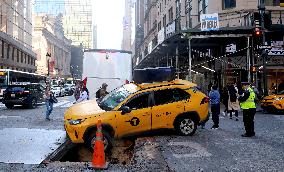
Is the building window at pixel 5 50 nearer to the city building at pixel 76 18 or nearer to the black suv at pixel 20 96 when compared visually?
the black suv at pixel 20 96

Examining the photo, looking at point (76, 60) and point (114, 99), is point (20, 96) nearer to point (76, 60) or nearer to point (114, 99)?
point (114, 99)

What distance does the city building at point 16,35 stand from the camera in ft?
168

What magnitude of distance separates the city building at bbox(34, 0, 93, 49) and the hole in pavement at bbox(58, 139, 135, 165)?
15976 cm

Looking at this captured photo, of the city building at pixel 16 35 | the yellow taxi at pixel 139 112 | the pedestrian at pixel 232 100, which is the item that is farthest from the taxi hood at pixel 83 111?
the city building at pixel 16 35

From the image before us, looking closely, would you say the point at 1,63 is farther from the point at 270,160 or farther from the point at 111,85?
the point at 270,160

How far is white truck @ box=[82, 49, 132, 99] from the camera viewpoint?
15047mm

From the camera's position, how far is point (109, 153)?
9.30 meters

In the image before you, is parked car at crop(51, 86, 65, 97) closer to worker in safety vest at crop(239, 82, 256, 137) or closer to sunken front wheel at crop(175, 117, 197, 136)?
sunken front wheel at crop(175, 117, 197, 136)

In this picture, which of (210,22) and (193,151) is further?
(210,22)

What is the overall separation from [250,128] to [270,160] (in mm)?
3200

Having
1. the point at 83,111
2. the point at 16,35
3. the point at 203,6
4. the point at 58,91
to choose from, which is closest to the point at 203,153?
the point at 83,111

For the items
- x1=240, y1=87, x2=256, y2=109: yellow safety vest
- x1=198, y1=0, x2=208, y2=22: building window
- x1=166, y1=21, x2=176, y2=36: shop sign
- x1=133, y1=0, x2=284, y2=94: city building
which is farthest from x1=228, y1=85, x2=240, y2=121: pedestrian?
x1=198, y1=0, x2=208, y2=22: building window

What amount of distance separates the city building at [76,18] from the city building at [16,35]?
301 feet

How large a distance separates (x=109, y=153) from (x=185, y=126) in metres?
2.58
